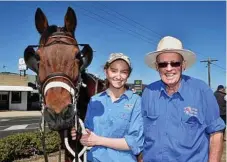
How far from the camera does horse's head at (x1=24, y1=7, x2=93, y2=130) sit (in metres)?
2.90

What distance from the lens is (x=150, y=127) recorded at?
10.3ft

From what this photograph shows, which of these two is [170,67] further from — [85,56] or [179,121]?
[85,56]

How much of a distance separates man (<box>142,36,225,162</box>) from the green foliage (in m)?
7.38

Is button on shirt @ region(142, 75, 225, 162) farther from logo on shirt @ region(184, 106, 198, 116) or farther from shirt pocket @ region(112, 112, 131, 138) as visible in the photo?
shirt pocket @ region(112, 112, 131, 138)

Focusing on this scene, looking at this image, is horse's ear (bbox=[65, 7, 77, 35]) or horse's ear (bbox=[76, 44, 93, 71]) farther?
horse's ear (bbox=[65, 7, 77, 35])

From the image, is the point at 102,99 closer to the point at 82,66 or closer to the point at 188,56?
the point at 82,66

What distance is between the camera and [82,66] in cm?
344

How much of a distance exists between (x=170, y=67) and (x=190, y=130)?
66cm

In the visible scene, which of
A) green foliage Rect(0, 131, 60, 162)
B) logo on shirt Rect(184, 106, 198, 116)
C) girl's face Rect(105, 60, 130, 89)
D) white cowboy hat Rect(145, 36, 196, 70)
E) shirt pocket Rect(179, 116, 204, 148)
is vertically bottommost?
green foliage Rect(0, 131, 60, 162)

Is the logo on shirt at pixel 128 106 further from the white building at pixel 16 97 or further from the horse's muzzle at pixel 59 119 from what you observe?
the white building at pixel 16 97

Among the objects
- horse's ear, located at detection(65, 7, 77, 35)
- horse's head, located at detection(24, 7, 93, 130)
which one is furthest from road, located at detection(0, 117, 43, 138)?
horse's head, located at detection(24, 7, 93, 130)

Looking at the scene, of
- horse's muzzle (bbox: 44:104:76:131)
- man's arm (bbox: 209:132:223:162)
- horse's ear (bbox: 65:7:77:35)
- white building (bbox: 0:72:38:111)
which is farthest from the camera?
white building (bbox: 0:72:38:111)

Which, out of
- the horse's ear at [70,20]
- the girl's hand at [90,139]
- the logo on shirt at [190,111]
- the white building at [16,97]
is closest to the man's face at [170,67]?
the logo on shirt at [190,111]

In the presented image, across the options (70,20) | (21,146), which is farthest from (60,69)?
(21,146)
